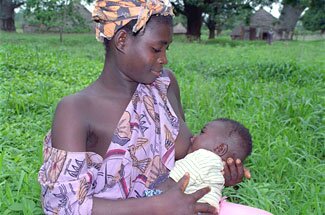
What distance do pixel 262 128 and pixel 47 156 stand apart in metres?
2.38

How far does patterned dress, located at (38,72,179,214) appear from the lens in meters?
1.29

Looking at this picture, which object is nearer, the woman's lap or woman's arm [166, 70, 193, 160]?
the woman's lap

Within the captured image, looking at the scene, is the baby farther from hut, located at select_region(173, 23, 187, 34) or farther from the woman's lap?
hut, located at select_region(173, 23, 187, 34)

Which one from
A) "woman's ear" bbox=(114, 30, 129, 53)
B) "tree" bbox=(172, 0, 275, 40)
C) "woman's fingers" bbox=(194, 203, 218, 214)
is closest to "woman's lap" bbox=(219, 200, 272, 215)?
"woman's fingers" bbox=(194, 203, 218, 214)

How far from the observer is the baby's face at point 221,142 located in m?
1.69

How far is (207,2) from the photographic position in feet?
70.0

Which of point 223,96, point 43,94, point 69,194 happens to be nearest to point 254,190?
point 69,194

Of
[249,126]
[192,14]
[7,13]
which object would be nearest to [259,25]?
[192,14]

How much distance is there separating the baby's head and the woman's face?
36cm

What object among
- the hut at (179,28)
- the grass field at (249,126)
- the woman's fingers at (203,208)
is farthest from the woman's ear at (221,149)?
the hut at (179,28)

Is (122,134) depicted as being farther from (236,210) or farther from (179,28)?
(179,28)

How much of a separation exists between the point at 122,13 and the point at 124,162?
0.45 meters

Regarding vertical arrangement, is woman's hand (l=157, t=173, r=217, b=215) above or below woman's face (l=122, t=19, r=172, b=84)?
below

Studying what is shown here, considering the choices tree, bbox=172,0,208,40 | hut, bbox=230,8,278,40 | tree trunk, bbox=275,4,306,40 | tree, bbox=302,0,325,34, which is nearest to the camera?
tree, bbox=172,0,208,40
